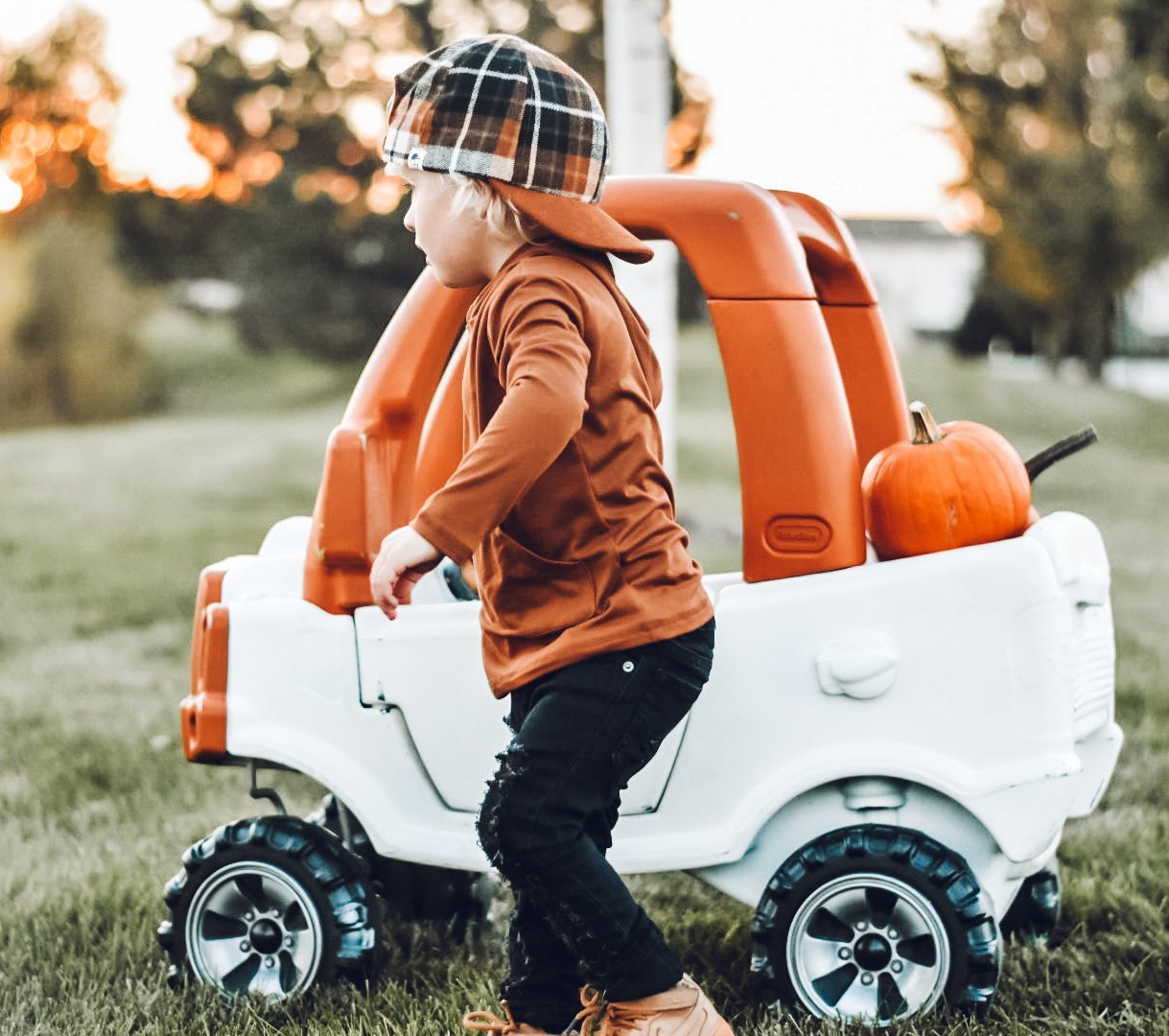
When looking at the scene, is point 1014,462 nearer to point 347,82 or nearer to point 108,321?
point 108,321

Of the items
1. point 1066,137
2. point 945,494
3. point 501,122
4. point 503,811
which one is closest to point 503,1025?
point 503,811

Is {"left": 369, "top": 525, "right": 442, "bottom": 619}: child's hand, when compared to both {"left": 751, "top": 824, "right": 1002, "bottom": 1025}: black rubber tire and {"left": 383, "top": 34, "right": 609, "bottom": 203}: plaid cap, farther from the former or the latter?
{"left": 751, "top": 824, "right": 1002, "bottom": 1025}: black rubber tire

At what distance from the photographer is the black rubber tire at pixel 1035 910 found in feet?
9.37

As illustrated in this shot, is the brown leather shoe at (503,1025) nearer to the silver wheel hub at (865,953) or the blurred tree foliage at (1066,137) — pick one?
the silver wheel hub at (865,953)

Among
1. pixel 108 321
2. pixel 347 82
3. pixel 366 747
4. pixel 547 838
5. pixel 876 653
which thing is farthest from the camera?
pixel 347 82

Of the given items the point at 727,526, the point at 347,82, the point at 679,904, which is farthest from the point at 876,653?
the point at 347,82

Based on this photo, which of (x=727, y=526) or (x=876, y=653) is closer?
(x=876, y=653)

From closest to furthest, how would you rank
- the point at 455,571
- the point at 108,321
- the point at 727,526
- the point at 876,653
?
the point at 876,653, the point at 455,571, the point at 727,526, the point at 108,321

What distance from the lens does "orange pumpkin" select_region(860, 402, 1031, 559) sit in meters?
2.42

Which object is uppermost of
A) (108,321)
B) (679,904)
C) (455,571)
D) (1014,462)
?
(1014,462)

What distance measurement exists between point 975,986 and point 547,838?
0.78 metres

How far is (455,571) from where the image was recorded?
276 cm

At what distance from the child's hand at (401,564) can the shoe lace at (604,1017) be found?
0.72 m

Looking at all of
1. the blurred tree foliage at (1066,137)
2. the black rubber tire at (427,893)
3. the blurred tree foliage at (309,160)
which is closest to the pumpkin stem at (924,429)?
the black rubber tire at (427,893)
